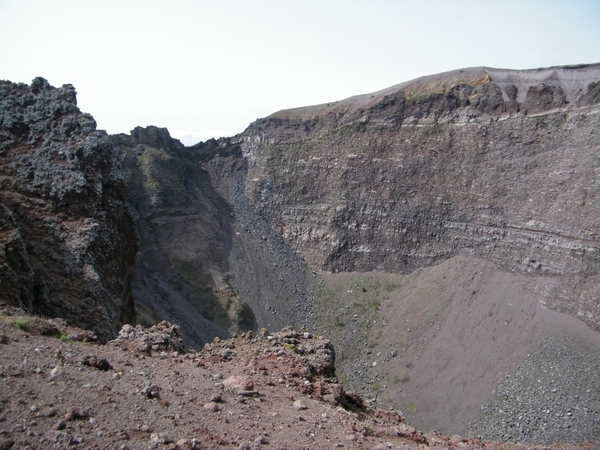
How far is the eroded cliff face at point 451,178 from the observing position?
36031 millimetres

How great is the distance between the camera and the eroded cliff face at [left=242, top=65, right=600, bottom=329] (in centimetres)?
3603

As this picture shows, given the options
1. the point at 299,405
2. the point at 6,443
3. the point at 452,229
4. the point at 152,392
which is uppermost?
the point at 6,443

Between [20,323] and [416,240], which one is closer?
[20,323]

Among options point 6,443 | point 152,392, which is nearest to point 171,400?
point 152,392

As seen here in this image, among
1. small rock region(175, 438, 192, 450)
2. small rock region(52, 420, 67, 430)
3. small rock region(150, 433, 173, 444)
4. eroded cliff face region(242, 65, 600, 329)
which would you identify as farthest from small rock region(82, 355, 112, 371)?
eroded cliff face region(242, 65, 600, 329)

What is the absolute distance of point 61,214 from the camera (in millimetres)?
20172

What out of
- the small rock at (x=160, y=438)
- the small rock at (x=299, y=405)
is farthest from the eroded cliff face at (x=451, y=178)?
the small rock at (x=160, y=438)

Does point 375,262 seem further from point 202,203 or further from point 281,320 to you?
point 202,203

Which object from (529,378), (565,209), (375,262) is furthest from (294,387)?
(375,262)

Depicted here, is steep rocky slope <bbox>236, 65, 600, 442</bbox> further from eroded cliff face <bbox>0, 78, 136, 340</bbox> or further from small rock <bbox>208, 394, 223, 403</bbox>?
small rock <bbox>208, 394, 223, 403</bbox>

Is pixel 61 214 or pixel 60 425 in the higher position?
pixel 61 214

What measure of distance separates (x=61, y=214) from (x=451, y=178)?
104 ft

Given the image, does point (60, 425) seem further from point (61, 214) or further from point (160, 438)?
point (61, 214)

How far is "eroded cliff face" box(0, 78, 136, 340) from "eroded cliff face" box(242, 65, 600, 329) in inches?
1016
